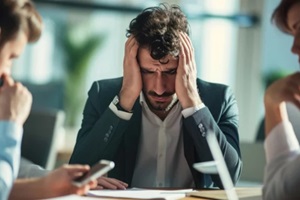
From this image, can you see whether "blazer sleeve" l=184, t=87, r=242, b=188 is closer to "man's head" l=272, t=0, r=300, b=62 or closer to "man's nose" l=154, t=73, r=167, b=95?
"man's nose" l=154, t=73, r=167, b=95

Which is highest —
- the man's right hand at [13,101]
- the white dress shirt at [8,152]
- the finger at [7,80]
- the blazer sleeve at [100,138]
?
the finger at [7,80]

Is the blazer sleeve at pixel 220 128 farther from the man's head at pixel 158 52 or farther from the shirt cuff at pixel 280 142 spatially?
the shirt cuff at pixel 280 142

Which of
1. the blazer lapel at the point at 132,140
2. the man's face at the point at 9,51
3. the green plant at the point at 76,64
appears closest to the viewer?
the man's face at the point at 9,51

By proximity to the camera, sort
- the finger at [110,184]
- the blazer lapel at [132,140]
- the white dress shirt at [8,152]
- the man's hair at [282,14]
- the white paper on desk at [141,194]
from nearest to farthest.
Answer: the white dress shirt at [8,152] < the man's hair at [282,14] < the white paper on desk at [141,194] < the finger at [110,184] < the blazer lapel at [132,140]

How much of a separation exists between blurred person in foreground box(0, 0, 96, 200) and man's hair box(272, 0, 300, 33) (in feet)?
1.88

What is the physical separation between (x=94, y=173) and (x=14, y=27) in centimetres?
38

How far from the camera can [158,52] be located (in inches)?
89.4

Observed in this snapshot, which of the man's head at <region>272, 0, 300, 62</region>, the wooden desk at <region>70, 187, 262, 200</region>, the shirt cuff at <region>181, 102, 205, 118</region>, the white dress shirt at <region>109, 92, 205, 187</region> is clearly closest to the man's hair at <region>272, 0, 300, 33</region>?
the man's head at <region>272, 0, 300, 62</region>

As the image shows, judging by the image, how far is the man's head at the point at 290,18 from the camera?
1620mm

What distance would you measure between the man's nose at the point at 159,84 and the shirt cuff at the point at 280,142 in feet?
2.58

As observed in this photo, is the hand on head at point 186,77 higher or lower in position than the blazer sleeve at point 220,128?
higher

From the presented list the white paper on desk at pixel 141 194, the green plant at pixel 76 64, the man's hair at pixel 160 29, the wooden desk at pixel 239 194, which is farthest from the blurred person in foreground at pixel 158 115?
the green plant at pixel 76 64

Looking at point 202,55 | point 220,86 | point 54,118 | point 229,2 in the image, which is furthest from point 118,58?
point 220,86

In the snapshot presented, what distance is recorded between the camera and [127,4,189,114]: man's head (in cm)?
229
